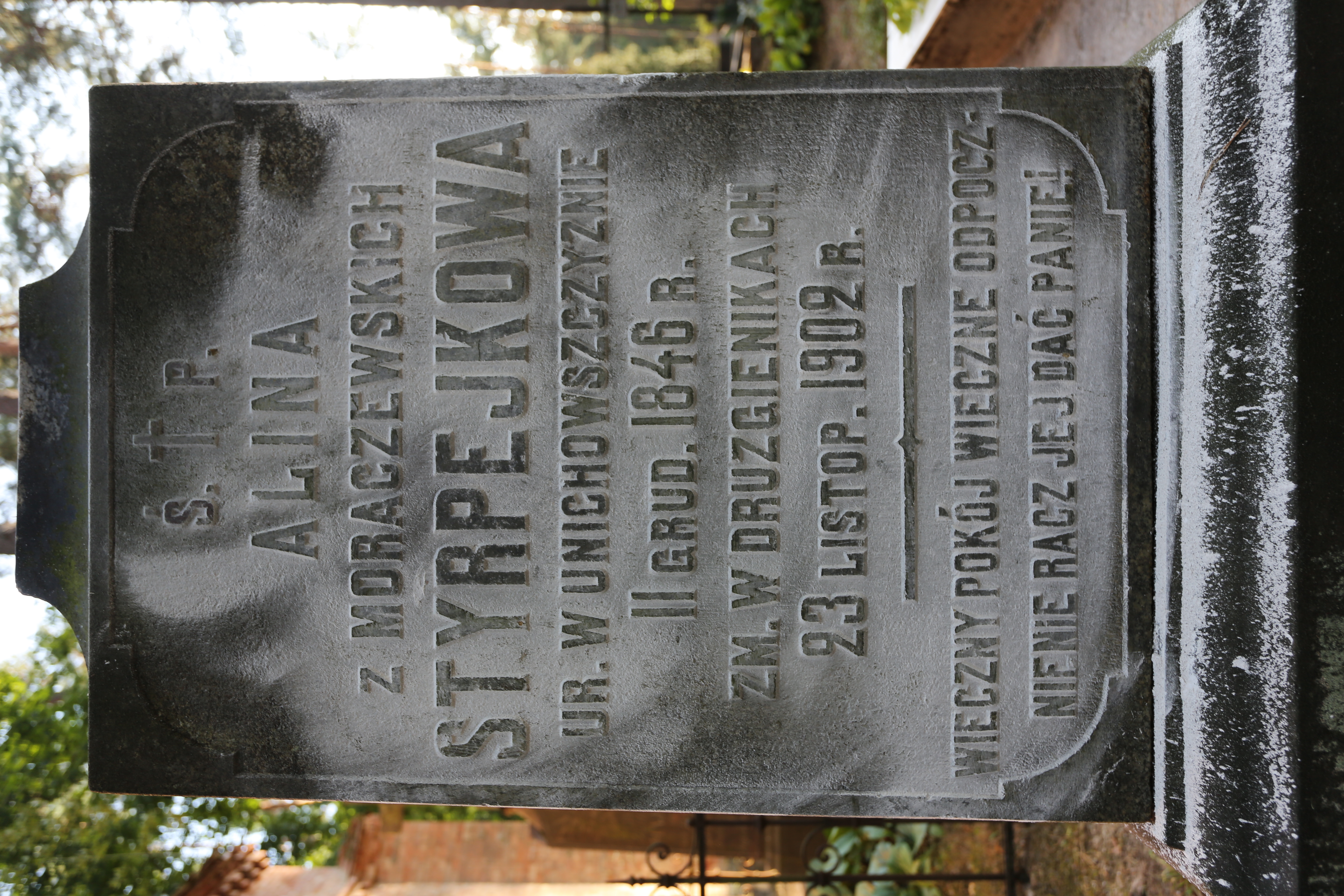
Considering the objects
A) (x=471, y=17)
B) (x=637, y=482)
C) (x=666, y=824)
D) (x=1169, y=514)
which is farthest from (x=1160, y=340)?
(x=471, y=17)

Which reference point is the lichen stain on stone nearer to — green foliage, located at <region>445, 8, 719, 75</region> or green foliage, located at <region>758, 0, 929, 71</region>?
green foliage, located at <region>758, 0, 929, 71</region>

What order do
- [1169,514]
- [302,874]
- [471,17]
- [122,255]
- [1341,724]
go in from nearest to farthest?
[1341,724]
[1169,514]
[122,255]
[302,874]
[471,17]

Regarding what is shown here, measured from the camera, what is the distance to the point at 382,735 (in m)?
2.86

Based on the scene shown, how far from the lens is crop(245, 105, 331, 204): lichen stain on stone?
9.17 feet

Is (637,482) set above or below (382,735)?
above

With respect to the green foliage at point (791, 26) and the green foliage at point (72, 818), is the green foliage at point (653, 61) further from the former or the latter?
the green foliage at point (72, 818)

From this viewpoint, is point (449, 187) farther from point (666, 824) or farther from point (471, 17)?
point (471, 17)

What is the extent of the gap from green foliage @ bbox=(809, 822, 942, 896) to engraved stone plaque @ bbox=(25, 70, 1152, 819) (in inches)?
121

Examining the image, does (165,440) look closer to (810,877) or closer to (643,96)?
(643,96)

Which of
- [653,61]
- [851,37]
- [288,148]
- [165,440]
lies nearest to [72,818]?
[165,440]

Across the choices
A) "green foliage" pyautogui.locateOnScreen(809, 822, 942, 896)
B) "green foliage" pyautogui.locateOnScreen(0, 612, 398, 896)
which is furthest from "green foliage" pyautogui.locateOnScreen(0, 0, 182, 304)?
"green foliage" pyautogui.locateOnScreen(809, 822, 942, 896)

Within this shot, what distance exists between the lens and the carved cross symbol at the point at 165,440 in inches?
110

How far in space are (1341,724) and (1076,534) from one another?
81cm

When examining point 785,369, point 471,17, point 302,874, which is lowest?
point 302,874
